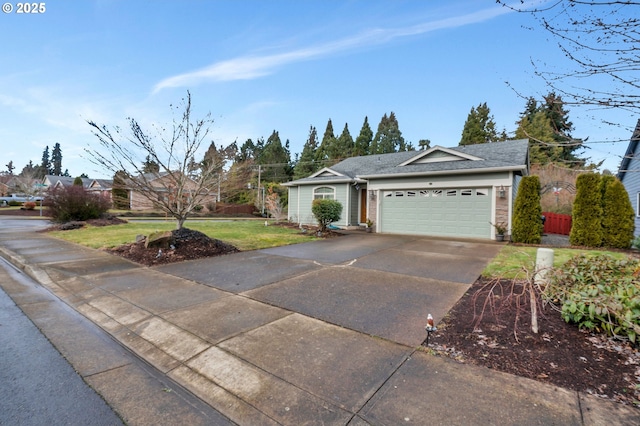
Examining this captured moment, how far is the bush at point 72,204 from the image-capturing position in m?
15.5

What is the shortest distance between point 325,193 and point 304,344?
13954 mm

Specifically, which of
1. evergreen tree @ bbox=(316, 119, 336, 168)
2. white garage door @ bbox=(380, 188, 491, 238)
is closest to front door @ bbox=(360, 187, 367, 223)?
white garage door @ bbox=(380, 188, 491, 238)

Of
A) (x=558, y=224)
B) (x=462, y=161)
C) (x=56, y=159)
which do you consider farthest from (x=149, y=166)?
(x=56, y=159)

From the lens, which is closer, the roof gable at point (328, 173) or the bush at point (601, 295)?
the bush at point (601, 295)

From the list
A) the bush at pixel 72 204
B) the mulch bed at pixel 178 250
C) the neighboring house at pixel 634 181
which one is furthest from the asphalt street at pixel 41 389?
the neighboring house at pixel 634 181

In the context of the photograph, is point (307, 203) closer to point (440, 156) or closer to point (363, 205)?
point (363, 205)

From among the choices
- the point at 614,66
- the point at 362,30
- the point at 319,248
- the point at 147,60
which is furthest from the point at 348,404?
the point at 147,60

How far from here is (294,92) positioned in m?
15.2

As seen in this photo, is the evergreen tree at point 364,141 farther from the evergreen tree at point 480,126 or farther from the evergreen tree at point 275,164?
the evergreen tree at point 480,126

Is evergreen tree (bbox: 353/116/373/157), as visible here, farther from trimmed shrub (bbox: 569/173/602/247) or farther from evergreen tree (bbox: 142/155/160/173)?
evergreen tree (bbox: 142/155/160/173)

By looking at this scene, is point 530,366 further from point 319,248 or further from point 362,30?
point 362,30

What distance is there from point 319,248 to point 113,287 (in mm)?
5516

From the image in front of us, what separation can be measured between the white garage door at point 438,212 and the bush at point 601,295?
7908 millimetres

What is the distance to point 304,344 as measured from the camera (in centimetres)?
303
